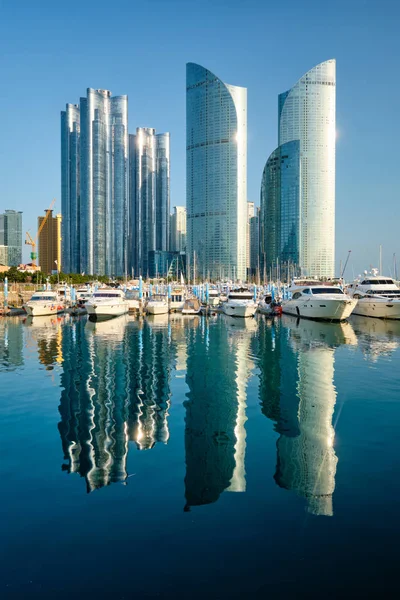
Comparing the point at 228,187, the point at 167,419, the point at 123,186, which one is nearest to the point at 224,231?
the point at 228,187

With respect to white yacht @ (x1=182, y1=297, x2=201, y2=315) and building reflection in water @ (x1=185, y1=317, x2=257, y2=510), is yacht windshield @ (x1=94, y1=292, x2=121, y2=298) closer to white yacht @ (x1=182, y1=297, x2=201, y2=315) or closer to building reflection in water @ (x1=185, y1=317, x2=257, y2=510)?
white yacht @ (x1=182, y1=297, x2=201, y2=315)

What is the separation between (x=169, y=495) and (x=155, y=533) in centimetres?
135

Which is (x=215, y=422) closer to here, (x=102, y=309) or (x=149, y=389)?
(x=149, y=389)

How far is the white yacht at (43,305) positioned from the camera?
52875 millimetres

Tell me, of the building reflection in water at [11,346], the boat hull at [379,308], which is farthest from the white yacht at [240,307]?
the building reflection in water at [11,346]

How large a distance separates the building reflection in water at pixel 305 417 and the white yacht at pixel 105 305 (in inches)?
886

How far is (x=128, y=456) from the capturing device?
11.1 metres

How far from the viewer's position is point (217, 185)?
192375 millimetres

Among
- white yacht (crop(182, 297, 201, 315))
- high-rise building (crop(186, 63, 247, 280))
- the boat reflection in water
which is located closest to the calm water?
Answer: the boat reflection in water

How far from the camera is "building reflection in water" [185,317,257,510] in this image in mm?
9682

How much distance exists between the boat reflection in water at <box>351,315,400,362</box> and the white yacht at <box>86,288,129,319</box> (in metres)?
23.6

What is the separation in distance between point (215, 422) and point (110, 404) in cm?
389

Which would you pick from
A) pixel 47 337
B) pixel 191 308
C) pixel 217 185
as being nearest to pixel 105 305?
pixel 191 308

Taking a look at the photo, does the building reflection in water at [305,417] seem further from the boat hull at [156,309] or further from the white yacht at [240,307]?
the boat hull at [156,309]
